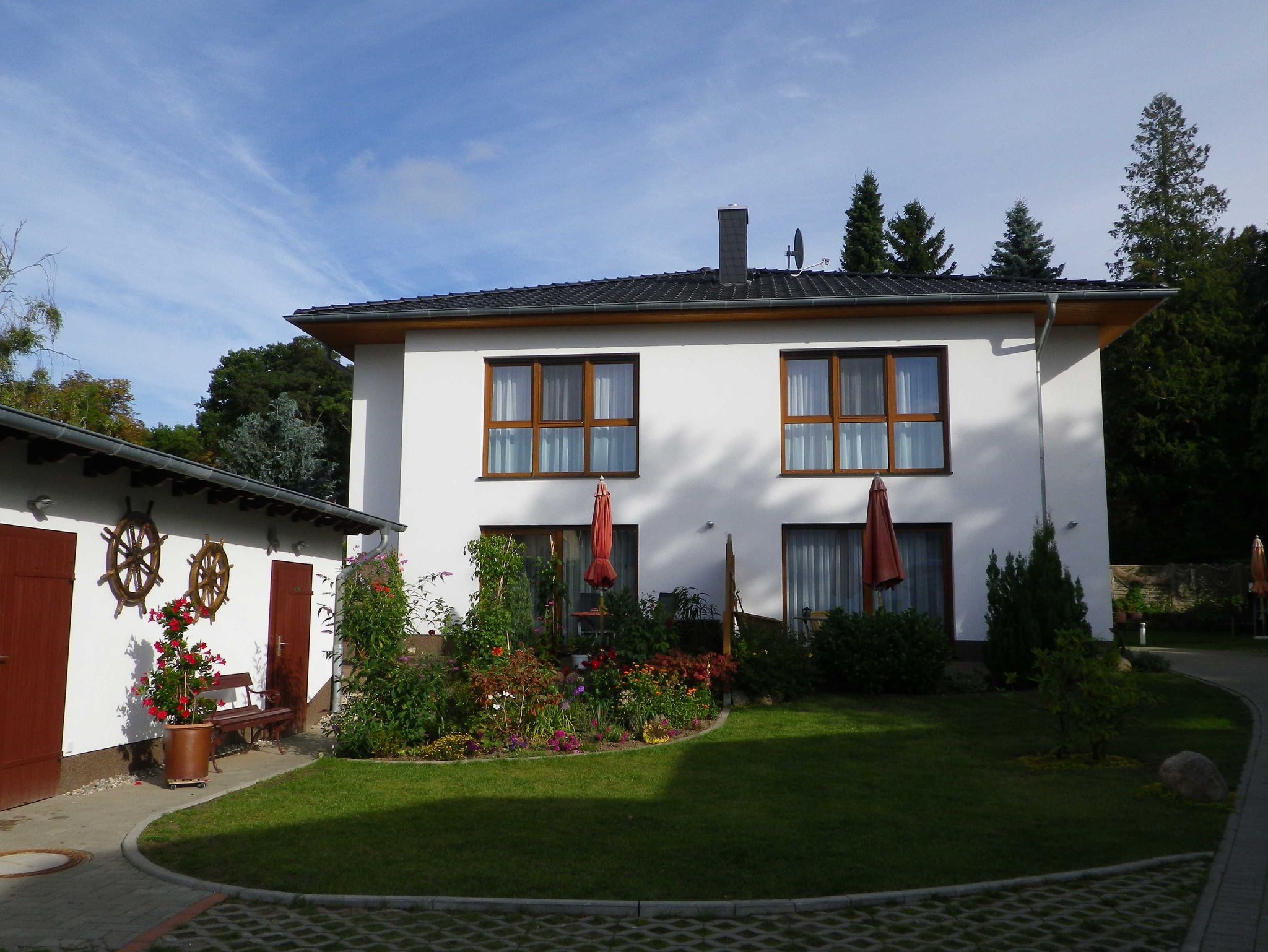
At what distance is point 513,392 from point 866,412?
220 inches


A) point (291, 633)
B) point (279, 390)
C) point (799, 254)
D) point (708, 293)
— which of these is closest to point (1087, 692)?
point (291, 633)

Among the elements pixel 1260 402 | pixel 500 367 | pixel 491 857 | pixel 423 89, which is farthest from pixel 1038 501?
pixel 1260 402

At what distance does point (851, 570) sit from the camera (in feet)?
50.6

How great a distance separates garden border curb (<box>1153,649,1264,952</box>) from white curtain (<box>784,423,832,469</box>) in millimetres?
7061

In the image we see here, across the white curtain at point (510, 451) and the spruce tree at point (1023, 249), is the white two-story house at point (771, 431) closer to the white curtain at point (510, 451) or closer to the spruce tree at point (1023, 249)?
the white curtain at point (510, 451)

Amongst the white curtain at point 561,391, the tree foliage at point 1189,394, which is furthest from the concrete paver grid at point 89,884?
the tree foliage at point 1189,394

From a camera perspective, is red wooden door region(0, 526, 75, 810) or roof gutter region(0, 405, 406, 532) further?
red wooden door region(0, 526, 75, 810)

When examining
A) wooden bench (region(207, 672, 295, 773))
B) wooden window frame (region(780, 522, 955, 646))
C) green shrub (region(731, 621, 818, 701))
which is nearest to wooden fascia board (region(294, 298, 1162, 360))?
wooden window frame (region(780, 522, 955, 646))

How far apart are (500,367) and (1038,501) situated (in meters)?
A: 8.54

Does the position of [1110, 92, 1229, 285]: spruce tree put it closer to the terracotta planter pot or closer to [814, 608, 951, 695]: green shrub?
[814, 608, 951, 695]: green shrub

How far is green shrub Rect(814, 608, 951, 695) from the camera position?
523 inches

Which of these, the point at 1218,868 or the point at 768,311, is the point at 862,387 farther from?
the point at 1218,868

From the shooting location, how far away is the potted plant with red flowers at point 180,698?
8.54 m

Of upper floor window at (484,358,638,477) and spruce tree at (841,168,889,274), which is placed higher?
spruce tree at (841,168,889,274)
